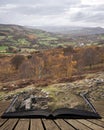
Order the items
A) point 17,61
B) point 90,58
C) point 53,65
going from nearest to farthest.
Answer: point 90,58 < point 53,65 < point 17,61

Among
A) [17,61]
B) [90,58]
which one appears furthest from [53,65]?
[90,58]

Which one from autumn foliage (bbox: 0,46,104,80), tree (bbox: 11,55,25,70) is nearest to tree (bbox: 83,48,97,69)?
autumn foliage (bbox: 0,46,104,80)

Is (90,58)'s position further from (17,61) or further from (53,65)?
(17,61)

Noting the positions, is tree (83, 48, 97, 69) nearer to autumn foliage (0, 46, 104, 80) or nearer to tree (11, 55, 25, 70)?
autumn foliage (0, 46, 104, 80)

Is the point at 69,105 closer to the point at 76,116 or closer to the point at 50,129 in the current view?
the point at 76,116

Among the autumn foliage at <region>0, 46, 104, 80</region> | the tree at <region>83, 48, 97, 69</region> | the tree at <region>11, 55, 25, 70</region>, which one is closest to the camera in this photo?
the tree at <region>83, 48, 97, 69</region>

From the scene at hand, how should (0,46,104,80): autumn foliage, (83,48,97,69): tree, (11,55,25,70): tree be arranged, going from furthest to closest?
(11,55,25,70): tree < (0,46,104,80): autumn foliage < (83,48,97,69): tree

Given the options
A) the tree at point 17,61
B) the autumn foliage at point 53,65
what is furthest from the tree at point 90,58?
the tree at point 17,61

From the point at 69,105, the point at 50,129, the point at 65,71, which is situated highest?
the point at 50,129

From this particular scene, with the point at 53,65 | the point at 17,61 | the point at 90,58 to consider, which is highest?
the point at 90,58

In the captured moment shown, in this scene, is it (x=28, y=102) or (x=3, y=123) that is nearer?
(x=3, y=123)

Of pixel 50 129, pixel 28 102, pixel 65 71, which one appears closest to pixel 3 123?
pixel 50 129
